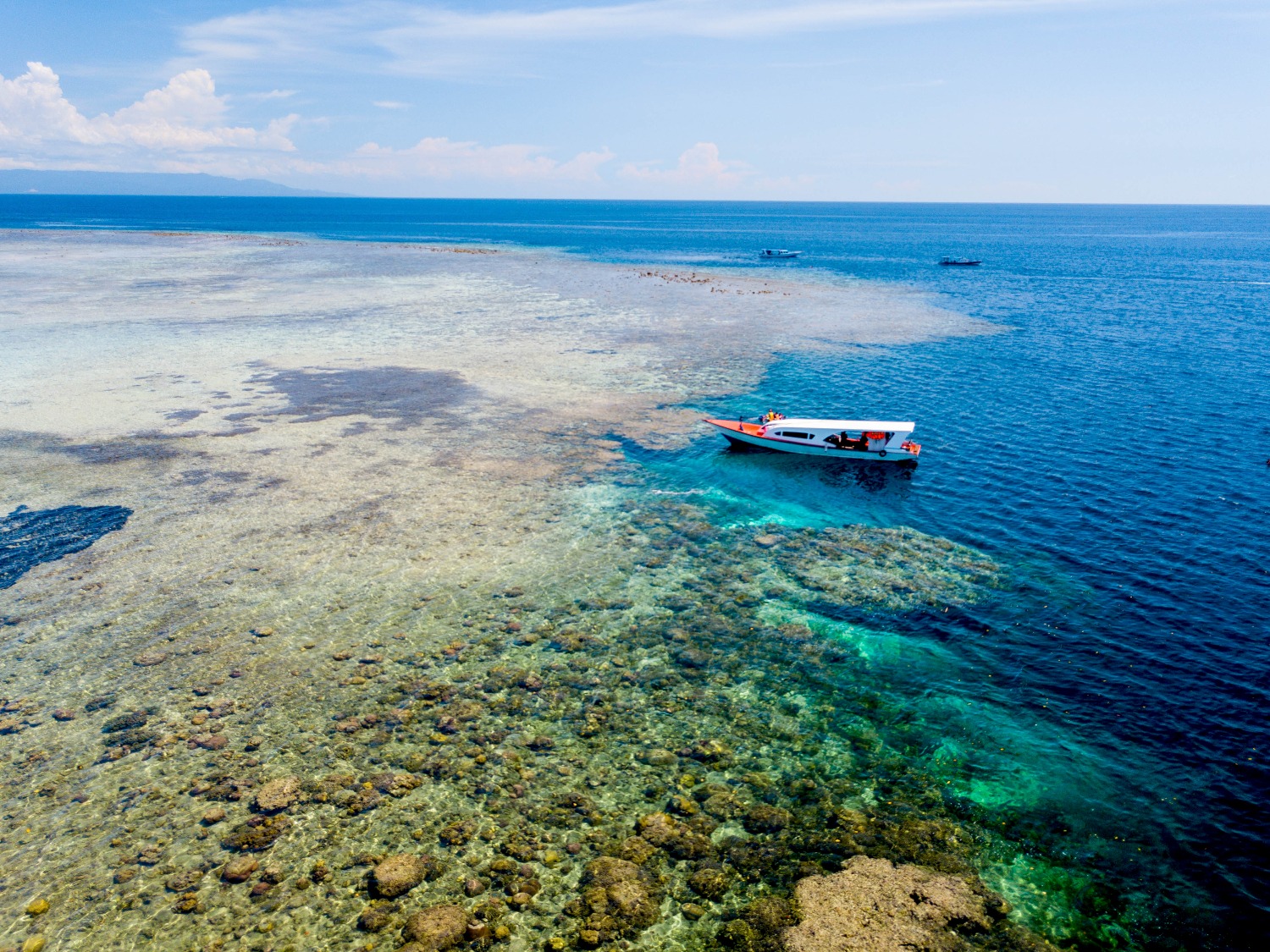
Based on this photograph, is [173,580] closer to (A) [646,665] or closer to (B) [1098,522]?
(A) [646,665]

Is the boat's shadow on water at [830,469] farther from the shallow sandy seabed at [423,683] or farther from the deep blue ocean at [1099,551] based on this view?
the shallow sandy seabed at [423,683]

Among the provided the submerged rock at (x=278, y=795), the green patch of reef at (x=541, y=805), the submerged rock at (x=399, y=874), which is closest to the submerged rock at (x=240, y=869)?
the green patch of reef at (x=541, y=805)

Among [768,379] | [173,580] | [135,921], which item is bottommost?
[135,921]

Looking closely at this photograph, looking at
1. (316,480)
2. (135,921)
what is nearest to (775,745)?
(135,921)

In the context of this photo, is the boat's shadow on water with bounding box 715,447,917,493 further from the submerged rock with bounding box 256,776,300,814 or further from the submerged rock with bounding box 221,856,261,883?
the submerged rock with bounding box 221,856,261,883

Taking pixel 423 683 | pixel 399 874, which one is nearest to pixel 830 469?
pixel 423 683
